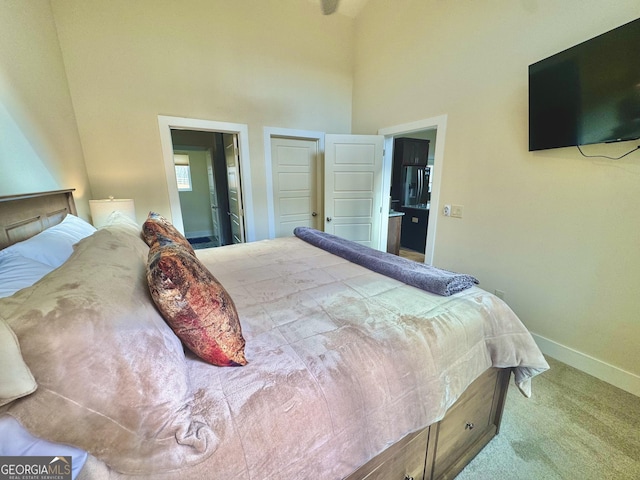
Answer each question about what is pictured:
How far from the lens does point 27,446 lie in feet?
1.56

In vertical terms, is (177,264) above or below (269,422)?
above

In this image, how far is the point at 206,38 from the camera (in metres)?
2.75

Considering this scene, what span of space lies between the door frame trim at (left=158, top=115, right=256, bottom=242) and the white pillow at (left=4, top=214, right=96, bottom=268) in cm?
147

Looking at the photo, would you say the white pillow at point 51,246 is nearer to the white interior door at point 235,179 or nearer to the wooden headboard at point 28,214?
the wooden headboard at point 28,214

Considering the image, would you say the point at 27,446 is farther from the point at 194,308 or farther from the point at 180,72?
the point at 180,72

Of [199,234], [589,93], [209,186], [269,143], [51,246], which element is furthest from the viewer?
[199,234]

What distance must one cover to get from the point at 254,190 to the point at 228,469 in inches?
120

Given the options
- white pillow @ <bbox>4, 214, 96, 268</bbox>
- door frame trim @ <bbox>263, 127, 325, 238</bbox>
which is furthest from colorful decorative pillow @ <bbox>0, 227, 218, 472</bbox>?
door frame trim @ <bbox>263, 127, 325, 238</bbox>

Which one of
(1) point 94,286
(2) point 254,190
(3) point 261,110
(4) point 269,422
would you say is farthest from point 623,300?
(3) point 261,110

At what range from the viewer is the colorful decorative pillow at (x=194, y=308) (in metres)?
0.73

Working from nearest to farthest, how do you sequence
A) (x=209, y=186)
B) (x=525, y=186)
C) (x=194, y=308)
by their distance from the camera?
(x=194, y=308), (x=525, y=186), (x=209, y=186)

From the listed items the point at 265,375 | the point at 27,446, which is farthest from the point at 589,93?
the point at 27,446

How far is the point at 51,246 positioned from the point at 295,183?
9.25 ft

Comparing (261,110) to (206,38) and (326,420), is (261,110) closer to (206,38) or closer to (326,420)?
(206,38)
